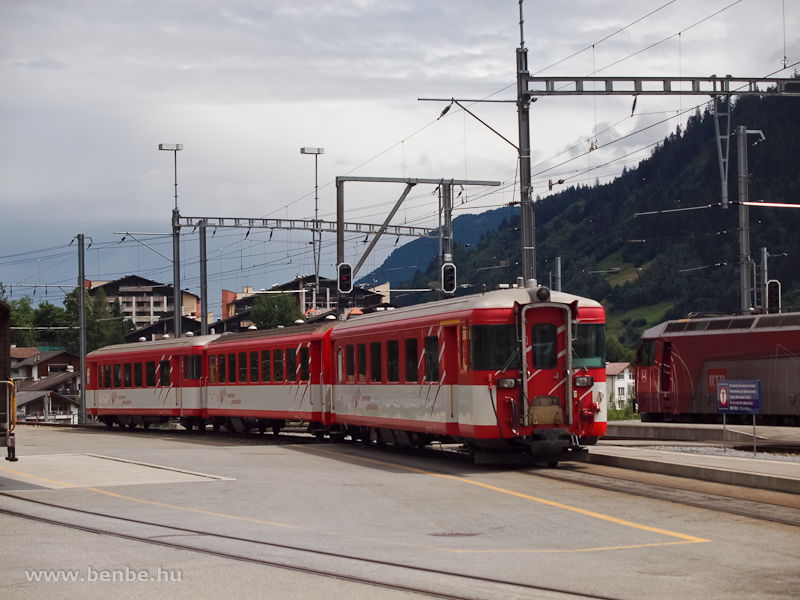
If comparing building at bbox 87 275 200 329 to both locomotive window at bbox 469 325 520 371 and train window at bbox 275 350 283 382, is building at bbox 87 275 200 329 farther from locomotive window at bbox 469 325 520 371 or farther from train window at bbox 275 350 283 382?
locomotive window at bbox 469 325 520 371

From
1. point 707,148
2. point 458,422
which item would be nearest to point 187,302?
point 707,148

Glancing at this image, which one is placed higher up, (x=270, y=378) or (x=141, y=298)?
(x=141, y=298)

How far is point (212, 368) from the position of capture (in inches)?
1283

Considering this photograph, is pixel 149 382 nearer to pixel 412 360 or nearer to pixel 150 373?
pixel 150 373

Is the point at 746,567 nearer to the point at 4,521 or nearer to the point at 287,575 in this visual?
the point at 287,575

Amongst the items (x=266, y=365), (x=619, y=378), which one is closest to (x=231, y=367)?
(x=266, y=365)

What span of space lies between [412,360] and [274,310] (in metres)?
103

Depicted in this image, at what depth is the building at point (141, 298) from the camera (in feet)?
546

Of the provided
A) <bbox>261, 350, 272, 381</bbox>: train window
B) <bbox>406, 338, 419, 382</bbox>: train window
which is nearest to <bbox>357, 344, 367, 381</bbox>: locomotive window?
<bbox>406, 338, 419, 382</bbox>: train window

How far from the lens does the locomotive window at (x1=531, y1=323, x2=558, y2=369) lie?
17.8 meters

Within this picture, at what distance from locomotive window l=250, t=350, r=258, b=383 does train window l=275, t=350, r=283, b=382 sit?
135 centimetres

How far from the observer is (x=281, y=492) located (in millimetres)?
14641

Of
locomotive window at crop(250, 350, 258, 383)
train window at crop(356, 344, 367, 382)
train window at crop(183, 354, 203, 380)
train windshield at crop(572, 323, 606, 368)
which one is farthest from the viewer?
train window at crop(183, 354, 203, 380)

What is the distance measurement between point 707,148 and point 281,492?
190 metres
